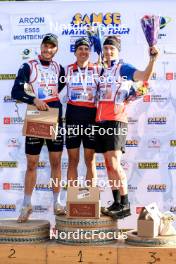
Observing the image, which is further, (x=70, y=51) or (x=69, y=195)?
(x=70, y=51)

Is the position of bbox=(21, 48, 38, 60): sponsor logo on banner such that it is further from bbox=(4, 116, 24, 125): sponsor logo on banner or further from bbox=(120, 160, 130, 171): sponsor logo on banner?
bbox=(120, 160, 130, 171): sponsor logo on banner

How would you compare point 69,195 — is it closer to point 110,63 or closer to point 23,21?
point 110,63

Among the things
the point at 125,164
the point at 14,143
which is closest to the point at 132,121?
the point at 125,164

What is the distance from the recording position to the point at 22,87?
517 cm

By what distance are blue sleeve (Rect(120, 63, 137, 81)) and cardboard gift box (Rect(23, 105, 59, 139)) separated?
698 mm

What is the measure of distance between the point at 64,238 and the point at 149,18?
6.61ft

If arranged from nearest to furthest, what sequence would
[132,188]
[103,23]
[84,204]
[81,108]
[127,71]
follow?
[84,204], [127,71], [81,108], [103,23], [132,188]

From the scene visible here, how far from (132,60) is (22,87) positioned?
49.5 inches

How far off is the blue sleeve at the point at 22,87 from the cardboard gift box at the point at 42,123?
6.2 inches

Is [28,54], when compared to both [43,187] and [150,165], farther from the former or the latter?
[150,165]

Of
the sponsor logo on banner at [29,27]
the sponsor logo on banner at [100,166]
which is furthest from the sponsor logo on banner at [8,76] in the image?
the sponsor logo on banner at [100,166]

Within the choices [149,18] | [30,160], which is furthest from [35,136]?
[149,18]

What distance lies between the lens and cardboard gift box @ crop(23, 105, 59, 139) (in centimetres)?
491

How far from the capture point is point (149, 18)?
472cm
